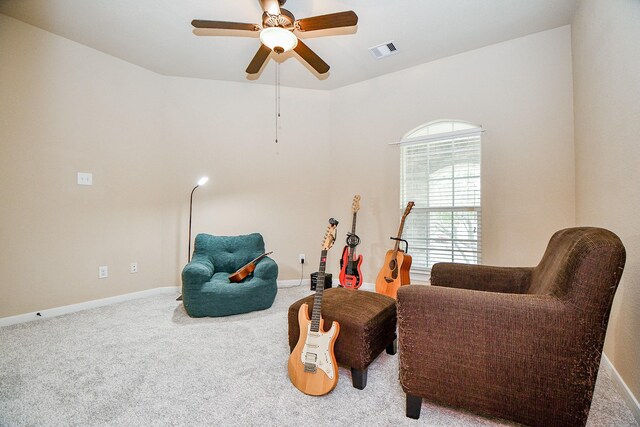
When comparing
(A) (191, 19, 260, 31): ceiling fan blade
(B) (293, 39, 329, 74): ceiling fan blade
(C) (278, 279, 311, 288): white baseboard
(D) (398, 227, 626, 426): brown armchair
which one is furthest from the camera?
(C) (278, 279, 311, 288): white baseboard

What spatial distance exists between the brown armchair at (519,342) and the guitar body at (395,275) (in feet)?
5.37

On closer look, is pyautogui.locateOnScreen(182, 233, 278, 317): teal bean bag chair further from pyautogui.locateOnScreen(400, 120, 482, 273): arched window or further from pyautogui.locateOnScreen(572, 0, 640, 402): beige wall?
pyautogui.locateOnScreen(572, 0, 640, 402): beige wall

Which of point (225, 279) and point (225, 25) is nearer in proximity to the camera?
point (225, 25)

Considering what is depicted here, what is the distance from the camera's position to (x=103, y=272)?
122 inches

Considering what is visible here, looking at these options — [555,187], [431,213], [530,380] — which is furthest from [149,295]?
[555,187]

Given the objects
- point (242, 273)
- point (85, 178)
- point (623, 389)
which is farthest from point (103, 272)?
point (623, 389)

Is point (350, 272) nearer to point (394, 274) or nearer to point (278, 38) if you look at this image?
point (394, 274)

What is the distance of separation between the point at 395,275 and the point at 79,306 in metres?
3.28

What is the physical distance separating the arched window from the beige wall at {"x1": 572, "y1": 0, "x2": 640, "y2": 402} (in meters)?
0.90

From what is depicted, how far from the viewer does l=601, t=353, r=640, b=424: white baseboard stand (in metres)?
1.34

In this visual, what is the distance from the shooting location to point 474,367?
1194mm

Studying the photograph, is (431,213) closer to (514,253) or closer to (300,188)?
(514,253)

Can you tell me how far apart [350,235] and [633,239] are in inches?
89.1

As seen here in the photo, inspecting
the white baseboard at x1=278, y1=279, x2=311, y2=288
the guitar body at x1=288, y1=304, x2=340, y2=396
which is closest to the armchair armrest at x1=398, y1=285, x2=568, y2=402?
the guitar body at x1=288, y1=304, x2=340, y2=396
